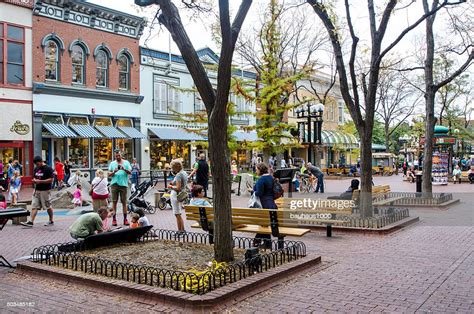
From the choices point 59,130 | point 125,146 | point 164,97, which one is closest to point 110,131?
point 125,146

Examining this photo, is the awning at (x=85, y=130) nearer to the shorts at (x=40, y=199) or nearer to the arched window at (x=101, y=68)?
the arched window at (x=101, y=68)

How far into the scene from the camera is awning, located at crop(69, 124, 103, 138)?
89.1ft

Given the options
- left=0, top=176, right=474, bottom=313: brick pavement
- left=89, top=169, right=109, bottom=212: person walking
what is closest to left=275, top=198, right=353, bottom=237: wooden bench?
left=0, top=176, right=474, bottom=313: brick pavement

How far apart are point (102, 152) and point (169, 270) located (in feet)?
81.0

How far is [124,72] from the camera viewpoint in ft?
102

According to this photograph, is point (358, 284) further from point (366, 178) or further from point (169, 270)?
point (366, 178)

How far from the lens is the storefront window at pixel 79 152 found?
27906mm

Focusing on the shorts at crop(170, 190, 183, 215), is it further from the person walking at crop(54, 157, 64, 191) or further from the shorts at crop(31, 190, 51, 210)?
the person walking at crop(54, 157, 64, 191)

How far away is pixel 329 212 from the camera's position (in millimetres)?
10992

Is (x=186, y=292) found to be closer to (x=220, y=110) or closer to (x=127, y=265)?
(x=127, y=265)

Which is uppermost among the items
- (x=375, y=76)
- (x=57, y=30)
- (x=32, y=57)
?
(x=57, y=30)

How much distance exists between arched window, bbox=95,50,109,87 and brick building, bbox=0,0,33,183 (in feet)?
14.8

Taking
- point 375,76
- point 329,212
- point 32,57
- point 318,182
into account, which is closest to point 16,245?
point 329,212

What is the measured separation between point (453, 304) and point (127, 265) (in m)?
4.16
